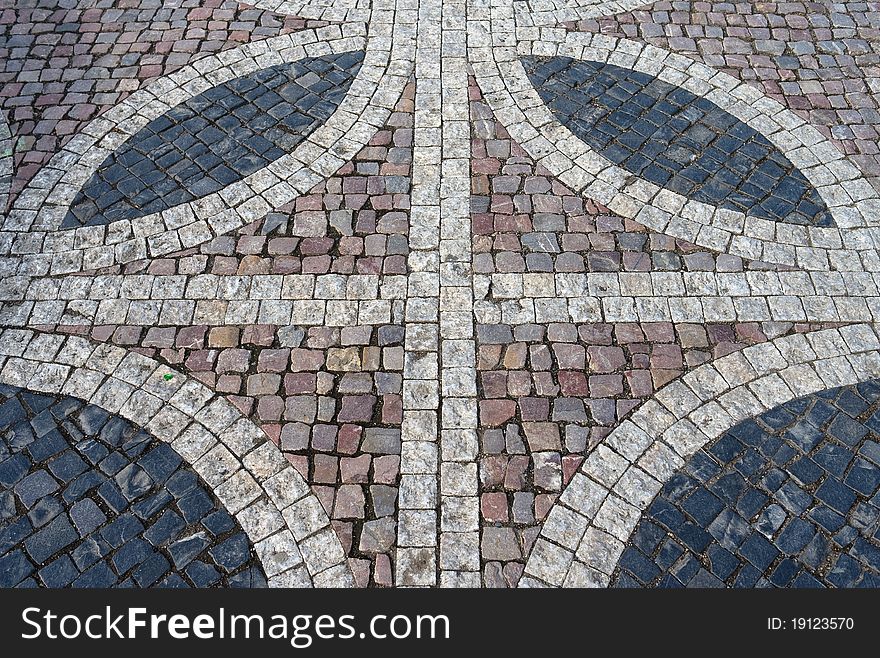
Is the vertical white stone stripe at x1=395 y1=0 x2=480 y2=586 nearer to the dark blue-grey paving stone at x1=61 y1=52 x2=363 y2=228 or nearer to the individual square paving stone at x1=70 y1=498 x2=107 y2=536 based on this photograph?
the dark blue-grey paving stone at x1=61 y1=52 x2=363 y2=228

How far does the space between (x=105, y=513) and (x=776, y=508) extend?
4718mm

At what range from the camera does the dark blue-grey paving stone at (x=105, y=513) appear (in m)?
4.86

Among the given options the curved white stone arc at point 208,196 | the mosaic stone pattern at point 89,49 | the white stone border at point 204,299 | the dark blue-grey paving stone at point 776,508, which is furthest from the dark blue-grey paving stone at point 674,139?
the mosaic stone pattern at point 89,49

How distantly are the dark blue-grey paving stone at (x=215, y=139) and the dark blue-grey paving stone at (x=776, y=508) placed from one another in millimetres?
4846

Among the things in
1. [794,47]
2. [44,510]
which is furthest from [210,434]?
[794,47]

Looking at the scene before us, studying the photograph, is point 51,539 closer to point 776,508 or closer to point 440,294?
point 440,294

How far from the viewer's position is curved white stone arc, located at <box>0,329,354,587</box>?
489 cm

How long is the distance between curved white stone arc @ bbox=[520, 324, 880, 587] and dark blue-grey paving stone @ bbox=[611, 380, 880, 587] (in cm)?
10

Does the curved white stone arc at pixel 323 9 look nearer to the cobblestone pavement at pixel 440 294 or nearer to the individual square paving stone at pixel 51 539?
the cobblestone pavement at pixel 440 294

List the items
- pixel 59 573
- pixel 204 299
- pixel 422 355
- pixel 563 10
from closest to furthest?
pixel 59 573
pixel 422 355
pixel 204 299
pixel 563 10

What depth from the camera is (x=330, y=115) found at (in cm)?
742

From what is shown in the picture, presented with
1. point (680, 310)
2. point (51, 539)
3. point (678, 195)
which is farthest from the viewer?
point (678, 195)

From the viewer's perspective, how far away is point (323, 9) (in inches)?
336

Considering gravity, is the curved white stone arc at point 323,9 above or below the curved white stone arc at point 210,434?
above
